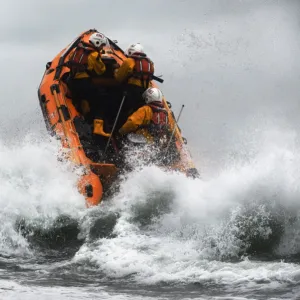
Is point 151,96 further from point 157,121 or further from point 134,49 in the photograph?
point 134,49

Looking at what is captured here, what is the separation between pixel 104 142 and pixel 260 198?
2867 mm

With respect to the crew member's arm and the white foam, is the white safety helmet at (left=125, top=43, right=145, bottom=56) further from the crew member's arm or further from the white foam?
the white foam

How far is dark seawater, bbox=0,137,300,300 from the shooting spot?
511cm

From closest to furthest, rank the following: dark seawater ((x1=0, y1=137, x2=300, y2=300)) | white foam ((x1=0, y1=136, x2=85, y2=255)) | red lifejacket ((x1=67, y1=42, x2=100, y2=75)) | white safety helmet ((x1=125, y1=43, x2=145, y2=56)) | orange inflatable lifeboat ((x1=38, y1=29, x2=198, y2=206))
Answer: dark seawater ((x1=0, y1=137, x2=300, y2=300))
white foam ((x1=0, y1=136, x2=85, y2=255))
orange inflatable lifeboat ((x1=38, y1=29, x2=198, y2=206))
red lifejacket ((x1=67, y1=42, x2=100, y2=75))
white safety helmet ((x1=125, y1=43, x2=145, y2=56))

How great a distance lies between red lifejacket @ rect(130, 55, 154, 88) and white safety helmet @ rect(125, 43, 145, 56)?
176mm

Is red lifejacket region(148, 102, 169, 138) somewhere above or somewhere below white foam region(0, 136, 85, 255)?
above

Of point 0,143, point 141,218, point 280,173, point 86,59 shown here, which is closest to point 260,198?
point 280,173

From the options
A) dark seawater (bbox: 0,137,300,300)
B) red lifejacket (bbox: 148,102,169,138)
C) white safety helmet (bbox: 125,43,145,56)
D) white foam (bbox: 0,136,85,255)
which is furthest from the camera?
white safety helmet (bbox: 125,43,145,56)

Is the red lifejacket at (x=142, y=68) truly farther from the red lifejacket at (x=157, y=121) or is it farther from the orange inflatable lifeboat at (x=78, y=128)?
the red lifejacket at (x=157, y=121)

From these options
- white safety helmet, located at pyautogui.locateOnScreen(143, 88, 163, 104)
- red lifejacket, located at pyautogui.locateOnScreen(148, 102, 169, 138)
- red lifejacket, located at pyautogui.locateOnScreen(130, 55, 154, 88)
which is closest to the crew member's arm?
red lifejacket, located at pyautogui.locateOnScreen(130, 55, 154, 88)

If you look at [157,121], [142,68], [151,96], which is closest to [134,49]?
[142,68]

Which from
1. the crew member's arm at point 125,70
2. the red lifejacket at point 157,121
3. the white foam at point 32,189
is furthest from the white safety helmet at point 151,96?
the white foam at point 32,189

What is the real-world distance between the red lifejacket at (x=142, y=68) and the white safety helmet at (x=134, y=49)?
6.9 inches

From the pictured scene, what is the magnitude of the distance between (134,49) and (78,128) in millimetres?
1502
